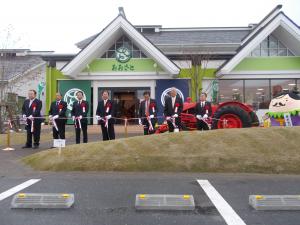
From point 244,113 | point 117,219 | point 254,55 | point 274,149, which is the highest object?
point 254,55

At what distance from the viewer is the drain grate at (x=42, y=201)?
517 cm

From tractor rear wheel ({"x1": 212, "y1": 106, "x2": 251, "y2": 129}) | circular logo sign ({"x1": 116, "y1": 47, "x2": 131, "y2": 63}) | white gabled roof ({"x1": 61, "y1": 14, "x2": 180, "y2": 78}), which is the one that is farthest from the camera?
circular logo sign ({"x1": 116, "y1": 47, "x2": 131, "y2": 63})

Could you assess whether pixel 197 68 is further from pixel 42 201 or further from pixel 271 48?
pixel 42 201

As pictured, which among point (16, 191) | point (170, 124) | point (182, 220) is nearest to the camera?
point (182, 220)

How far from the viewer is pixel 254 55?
22.3 metres

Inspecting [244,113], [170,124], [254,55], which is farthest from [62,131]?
[254,55]

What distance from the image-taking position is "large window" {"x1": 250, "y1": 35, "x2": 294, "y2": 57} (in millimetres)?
22359

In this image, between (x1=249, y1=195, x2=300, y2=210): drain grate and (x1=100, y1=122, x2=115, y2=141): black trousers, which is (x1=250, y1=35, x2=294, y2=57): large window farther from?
(x1=249, y1=195, x2=300, y2=210): drain grate

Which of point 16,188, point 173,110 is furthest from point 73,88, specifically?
point 16,188

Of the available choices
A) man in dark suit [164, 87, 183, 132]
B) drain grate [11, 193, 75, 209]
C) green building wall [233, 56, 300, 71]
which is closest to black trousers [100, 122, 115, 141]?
man in dark suit [164, 87, 183, 132]

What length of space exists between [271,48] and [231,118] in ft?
39.2

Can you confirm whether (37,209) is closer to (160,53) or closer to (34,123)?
(34,123)

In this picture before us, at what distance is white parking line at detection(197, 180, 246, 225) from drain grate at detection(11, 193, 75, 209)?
209 cm

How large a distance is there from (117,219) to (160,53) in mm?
16797
